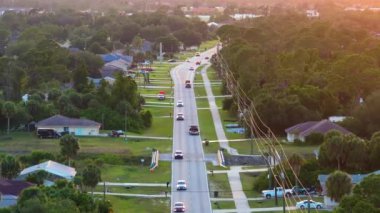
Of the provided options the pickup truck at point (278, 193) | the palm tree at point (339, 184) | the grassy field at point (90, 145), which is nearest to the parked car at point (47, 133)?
the grassy field at point (90, 145)

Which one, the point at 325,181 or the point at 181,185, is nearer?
the point at 325,181

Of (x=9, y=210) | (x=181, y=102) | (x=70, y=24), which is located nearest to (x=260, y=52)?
(x=181, y=102)

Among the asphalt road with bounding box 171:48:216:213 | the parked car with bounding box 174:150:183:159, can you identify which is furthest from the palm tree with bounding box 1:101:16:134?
the parked car with bounding box 174:150:183:159

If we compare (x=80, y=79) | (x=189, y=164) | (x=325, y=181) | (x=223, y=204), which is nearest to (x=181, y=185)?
(x=223, y=204)

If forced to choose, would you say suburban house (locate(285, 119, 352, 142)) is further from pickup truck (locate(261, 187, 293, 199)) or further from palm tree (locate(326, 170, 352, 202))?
palm tree (locate(326, 170, 352, 202))

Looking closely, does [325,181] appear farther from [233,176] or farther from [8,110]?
[8,110]

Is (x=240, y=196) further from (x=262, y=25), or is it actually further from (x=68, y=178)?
(x=262, y=25)
